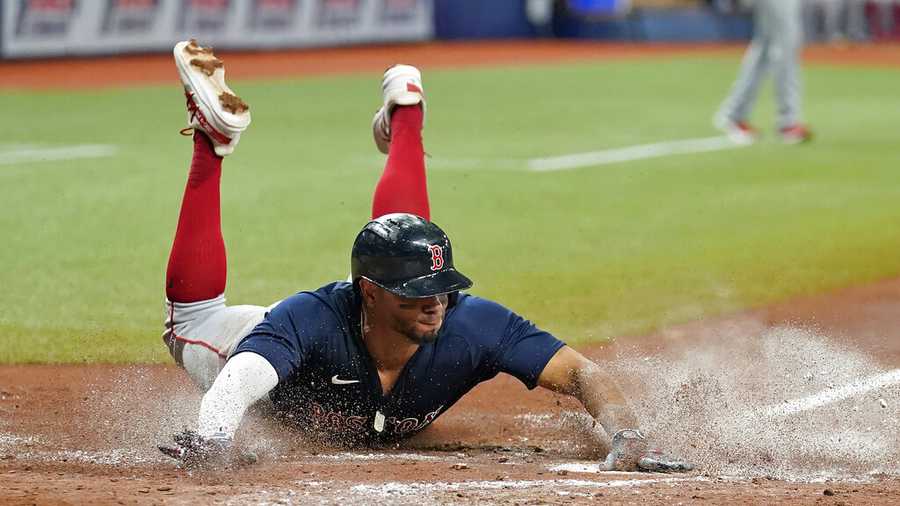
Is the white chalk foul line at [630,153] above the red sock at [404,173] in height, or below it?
below

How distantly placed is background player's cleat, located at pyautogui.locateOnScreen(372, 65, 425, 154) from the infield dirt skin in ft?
3.87

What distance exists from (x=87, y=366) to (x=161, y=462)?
1590mm

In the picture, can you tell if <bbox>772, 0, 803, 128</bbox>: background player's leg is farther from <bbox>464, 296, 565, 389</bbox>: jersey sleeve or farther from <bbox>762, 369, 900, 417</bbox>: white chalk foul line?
<bbox>464, 296, 565, 389</bbox>: jersey sleeve

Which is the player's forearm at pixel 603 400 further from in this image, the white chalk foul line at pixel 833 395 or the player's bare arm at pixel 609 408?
the white chalk foul line at pixel 833 395

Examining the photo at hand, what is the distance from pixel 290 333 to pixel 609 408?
40.3 inches

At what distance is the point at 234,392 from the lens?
13.7ft

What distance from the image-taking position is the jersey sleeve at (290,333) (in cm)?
432

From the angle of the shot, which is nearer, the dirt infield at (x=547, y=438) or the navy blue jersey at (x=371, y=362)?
the dirt infield at (x=547, y=438)

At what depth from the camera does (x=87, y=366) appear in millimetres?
5969

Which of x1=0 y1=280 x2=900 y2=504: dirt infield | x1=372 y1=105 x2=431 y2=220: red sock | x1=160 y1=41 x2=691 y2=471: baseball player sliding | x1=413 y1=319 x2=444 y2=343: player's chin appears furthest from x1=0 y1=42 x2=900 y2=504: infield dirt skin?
x1=372 y1=105 x2=431 y2=220: red sock

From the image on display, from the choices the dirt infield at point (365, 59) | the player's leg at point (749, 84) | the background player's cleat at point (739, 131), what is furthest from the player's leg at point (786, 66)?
the dirt infield at point (365, 59)

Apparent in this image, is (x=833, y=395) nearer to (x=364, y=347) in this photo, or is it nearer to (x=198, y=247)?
(x=364, y=347)

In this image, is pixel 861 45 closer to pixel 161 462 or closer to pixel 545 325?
pixel 545 325

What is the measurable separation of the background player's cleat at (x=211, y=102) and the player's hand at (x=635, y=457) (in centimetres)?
189
